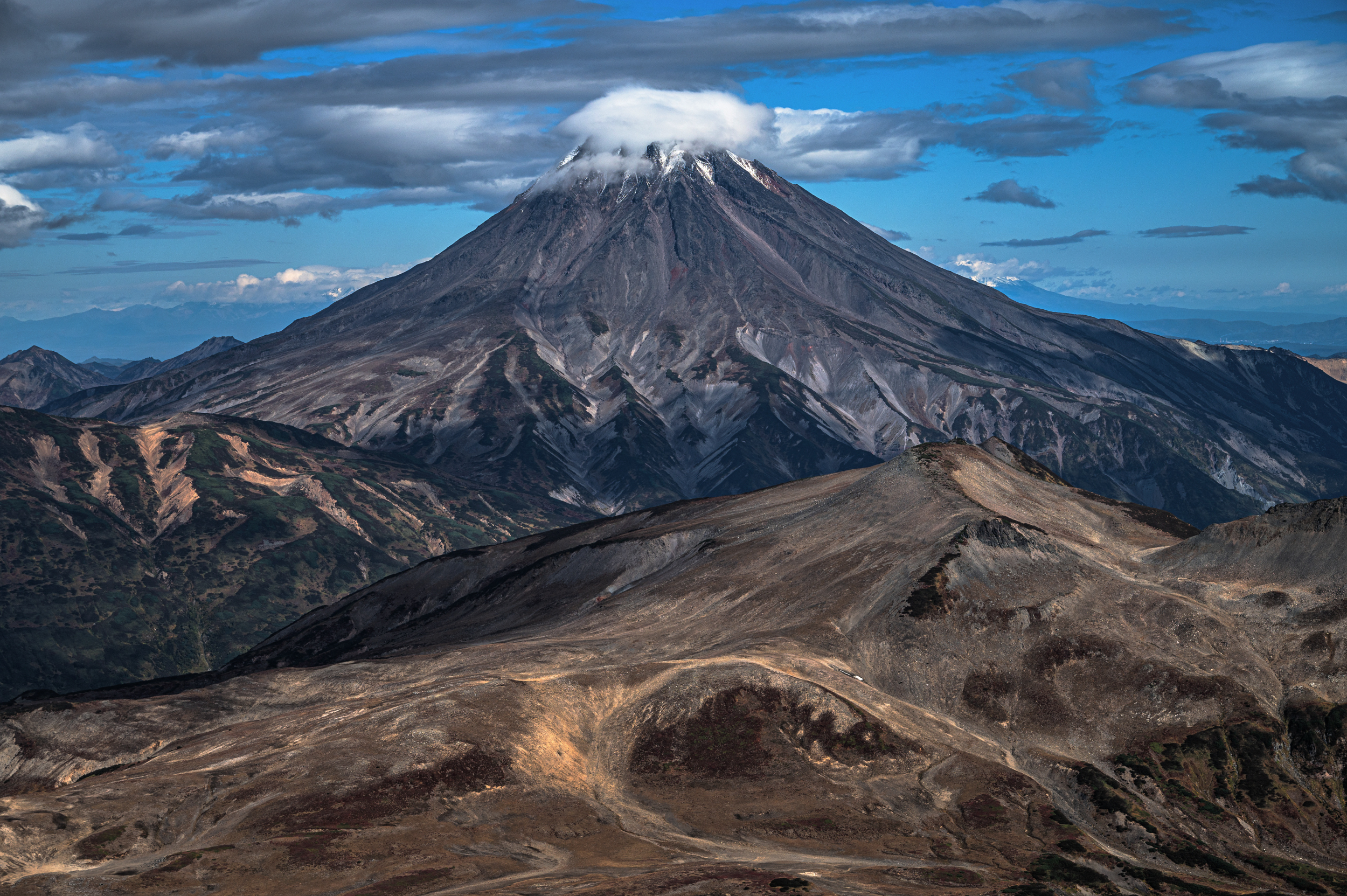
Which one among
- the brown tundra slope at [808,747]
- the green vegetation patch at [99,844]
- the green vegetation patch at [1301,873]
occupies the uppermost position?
the green vegetation patch at [99,844]

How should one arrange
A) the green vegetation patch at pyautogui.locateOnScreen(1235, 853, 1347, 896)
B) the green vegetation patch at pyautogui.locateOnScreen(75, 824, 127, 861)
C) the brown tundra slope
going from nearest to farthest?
the green vegetation patch at pyautogui.locateOnScreen(1235, 853, 1347, 896), the brown tundra slope, the green vegetation patch at pyautogui.locateOnScreen(75, 824, 127, 861)

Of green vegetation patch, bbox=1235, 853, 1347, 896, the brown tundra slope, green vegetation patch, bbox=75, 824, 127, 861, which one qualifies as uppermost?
green vegetation patch, bbox=75, 824, 127, 861

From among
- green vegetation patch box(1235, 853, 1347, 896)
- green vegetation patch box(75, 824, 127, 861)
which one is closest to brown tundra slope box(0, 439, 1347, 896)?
green vegetation patch box(75, 824, 127, 861)

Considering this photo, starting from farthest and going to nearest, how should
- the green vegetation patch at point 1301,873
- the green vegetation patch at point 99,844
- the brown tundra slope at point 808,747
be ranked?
the green vegetation patch at point 99,844
the brown tundra slope at point 808,747
the green vegetation patch at point 1301,873

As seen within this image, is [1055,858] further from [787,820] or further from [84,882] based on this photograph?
[84,882]

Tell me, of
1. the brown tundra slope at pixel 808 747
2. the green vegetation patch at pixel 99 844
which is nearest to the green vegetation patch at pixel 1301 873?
the brown tundra slope at pixel 808 747

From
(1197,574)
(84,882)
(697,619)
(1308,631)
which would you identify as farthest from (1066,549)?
(84,882)

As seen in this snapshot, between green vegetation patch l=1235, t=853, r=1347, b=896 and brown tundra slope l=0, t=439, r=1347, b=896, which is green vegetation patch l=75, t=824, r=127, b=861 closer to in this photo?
brown tundra slope l=0, t=439, r=1347, b=896

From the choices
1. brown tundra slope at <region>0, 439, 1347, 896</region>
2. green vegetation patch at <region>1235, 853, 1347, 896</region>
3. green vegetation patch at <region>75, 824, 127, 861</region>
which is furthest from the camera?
green vegetation patch at <region>75, 824, 127, 861</region>

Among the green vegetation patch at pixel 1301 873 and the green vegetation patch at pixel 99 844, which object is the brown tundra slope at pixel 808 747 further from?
the green vegetation patch at pixel 1301 873
